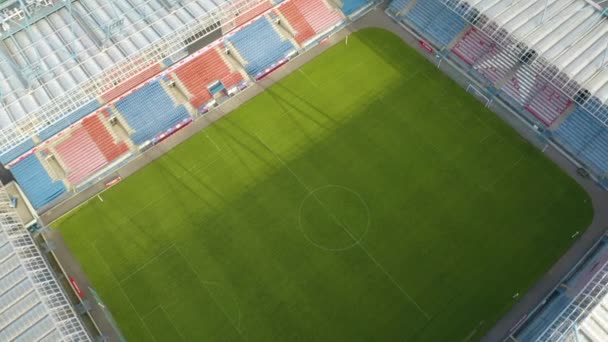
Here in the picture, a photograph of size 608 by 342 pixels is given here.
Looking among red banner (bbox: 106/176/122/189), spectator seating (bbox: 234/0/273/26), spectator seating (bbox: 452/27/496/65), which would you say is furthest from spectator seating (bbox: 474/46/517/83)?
red banner (bbox: 106/176/122/189)

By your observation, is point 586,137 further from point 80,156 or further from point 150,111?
point 80,156

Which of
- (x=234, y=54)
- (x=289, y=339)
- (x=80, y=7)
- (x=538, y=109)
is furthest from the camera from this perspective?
(x=234, y=54)

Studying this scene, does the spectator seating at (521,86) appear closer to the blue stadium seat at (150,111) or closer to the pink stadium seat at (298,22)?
the pink stadium seat at (298,22)

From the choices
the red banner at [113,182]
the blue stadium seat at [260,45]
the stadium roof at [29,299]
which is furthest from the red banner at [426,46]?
the stadium roof at [29,299]

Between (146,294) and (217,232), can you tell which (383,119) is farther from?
(146,294)

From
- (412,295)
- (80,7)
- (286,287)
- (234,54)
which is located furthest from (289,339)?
(80,7)

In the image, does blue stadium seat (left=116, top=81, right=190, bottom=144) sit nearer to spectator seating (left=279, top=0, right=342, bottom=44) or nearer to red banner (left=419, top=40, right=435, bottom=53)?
spectator seating (left=279, top=0, right=342, bottom=44)
